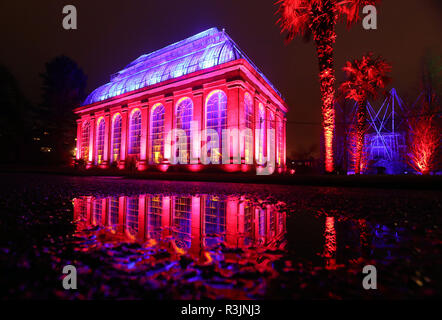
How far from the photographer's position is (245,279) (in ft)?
4.22

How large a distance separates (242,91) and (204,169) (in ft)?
30.2

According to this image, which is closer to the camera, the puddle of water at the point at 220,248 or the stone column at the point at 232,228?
the puddle of water at the point at 220,248

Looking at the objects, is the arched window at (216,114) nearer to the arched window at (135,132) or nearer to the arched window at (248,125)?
the arched window at (248,125)

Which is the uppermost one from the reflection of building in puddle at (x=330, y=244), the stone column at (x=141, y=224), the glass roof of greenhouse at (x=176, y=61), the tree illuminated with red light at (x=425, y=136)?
the glass roof of greenhouse at (x=176, y=61)

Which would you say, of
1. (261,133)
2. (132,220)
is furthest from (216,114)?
(132,220)

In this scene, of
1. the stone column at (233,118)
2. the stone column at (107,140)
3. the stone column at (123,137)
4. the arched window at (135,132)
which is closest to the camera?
the stone column at (233,118)

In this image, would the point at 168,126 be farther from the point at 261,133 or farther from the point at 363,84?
the point at 363,84

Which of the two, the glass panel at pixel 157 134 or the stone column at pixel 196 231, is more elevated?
the glass panel at pixel 157 134

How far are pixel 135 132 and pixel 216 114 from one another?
14.2 meters

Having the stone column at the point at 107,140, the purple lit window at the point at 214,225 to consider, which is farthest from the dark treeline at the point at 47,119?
the purple lit window at the point at 214,225

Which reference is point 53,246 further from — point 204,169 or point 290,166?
point 290,166

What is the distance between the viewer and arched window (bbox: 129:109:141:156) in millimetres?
28375

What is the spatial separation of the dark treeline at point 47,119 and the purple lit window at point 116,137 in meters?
17.4

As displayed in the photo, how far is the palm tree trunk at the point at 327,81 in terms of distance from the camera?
11.6m
